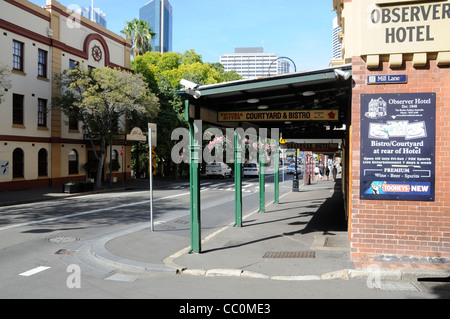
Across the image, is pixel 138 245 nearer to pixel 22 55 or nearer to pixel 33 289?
pixel 33 289

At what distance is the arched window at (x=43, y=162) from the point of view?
27.0 meters

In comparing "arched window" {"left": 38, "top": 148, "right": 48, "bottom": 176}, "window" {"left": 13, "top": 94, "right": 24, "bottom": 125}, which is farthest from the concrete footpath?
"arched window" {"left": 38, "top": 148, "right": 48, "bottom": 176}

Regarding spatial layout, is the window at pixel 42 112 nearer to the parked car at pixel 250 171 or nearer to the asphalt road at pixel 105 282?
the asphalt road at pixel 105 282

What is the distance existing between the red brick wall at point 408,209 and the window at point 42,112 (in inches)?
975

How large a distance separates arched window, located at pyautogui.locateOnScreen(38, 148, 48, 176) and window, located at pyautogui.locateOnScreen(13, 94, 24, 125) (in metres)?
2.65

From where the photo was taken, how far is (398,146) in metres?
6.98

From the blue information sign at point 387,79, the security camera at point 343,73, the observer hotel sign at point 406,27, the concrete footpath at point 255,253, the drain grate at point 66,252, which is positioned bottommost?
the drain grate at point 66,252

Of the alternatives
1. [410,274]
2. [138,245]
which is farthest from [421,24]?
[138,245]

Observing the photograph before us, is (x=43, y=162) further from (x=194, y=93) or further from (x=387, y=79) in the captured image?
(x=387, y=79)

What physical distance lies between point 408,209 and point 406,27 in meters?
3.18

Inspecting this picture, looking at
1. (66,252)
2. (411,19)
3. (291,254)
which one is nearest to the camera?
(411,19)

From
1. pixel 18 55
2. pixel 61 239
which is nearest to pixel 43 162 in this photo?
pixel 18 55

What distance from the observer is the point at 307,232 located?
10445mm

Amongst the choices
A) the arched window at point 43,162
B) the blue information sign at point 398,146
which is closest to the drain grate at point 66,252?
the blue information sign at point 398,146
